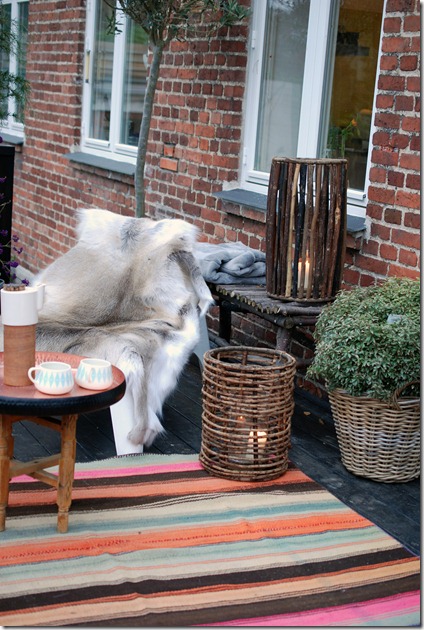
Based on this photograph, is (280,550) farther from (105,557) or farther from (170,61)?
(170,61)

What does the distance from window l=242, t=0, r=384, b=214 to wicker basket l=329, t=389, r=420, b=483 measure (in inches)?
41.3

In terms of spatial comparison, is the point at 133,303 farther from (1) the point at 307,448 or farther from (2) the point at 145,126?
(2) the point at 145,126

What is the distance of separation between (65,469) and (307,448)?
122cm

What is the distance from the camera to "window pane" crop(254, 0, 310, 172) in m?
4.33

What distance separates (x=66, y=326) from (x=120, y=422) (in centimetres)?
52

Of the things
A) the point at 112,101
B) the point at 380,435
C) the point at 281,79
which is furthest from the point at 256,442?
the point at 112,101

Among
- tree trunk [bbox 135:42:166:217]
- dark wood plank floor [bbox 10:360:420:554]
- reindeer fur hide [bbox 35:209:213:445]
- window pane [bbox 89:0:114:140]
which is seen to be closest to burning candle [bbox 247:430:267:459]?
dark wood plank floor [bbox 10:360:420:554]

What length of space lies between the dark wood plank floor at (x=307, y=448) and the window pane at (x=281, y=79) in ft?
4.15

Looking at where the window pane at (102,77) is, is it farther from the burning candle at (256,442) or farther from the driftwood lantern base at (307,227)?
the burning candle at (256,442)

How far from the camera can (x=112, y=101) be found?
6.08m

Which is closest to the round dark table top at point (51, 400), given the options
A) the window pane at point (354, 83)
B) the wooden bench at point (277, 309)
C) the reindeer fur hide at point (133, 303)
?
the reindeer fur hide at point (133, 303)

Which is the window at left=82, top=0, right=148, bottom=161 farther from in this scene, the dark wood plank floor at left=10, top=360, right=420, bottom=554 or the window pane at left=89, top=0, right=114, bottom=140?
the dark wood plank floor at left=10, top=360, right=420, bottom=554

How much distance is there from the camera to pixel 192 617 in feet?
7.56

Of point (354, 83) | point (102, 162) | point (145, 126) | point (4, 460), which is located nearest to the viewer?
point (4, 460)
